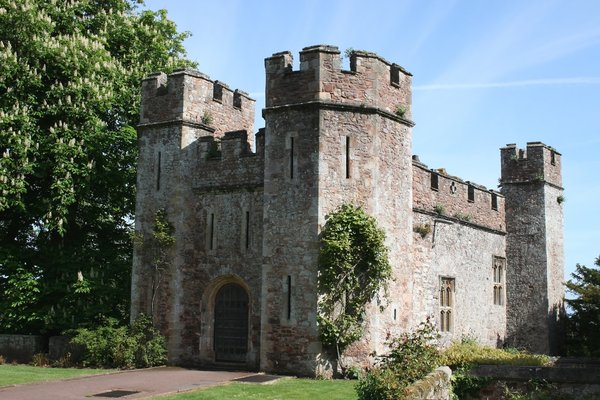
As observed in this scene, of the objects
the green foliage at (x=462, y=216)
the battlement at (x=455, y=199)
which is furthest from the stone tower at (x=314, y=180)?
the green foliage at (x=462, y=216)

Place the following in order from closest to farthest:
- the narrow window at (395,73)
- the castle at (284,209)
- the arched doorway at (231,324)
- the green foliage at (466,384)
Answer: the green foliage at (466,384)
the castle at (284,209)
the arched doorway at (231,324)
the narrow window at (395,73)

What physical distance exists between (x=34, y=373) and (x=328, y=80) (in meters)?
9.64

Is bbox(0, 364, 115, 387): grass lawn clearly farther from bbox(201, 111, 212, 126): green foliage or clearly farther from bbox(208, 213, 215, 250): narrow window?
bbox(201, 111, 212, 126): green foliage

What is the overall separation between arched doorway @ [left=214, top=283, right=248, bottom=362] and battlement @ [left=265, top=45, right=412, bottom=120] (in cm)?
489

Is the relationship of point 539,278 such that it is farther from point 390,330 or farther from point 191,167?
point 191,167

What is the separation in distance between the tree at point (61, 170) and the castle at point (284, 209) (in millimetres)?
2959

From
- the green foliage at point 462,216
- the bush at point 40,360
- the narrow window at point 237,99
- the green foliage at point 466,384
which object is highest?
the narrow window at point 237,99

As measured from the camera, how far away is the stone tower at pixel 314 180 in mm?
16719

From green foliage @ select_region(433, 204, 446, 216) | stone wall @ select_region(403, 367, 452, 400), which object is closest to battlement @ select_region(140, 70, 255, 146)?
green foliage @ select_region(433, 204, 446, 216)

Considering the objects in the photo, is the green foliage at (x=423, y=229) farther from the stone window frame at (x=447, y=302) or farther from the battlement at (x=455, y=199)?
the stone window frame at (x=447, y=302)

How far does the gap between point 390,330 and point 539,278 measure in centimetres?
961

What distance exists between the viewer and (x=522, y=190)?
25547 mm

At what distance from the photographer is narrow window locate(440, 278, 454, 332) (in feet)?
70.1

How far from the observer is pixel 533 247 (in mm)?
25141
